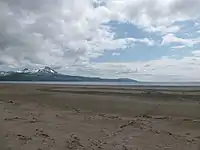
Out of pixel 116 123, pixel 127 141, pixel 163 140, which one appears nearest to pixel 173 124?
pixel 116 123

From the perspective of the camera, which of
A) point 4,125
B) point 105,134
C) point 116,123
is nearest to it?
point 105,134

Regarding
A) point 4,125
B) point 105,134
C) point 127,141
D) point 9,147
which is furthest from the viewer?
point 4,125

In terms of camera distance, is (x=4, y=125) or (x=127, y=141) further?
(x=4, y=125)

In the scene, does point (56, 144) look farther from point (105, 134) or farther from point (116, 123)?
point (116, 123)

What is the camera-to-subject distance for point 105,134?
33.3 feet

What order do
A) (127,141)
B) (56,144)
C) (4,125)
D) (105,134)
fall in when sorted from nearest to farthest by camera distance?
(56,144) < (127,141) < (105,134) < (4,125)

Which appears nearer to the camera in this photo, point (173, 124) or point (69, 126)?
point (69, 126)

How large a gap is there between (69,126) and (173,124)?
5343 mm

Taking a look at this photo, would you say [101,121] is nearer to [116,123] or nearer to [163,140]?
Answer: [116,123]

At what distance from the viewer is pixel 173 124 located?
43.0 feet

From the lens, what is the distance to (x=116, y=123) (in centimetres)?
1290

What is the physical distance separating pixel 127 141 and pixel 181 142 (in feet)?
6.39

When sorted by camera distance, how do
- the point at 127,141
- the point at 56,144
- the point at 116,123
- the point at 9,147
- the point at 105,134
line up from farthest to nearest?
the point at 116,123
the point at 105,134
the point at 127,141
the point at 56,144
the point at 9,147

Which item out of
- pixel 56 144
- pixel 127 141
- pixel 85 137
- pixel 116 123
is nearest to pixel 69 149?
pixel 56 144
